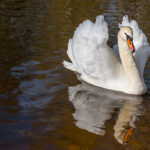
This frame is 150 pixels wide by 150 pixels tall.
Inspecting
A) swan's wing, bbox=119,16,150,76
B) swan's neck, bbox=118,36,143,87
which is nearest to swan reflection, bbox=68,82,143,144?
swan's neck, bbox=118,36,143,87

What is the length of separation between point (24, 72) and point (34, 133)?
8.09 ft

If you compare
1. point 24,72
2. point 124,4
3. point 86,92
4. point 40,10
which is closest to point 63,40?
point 24,72

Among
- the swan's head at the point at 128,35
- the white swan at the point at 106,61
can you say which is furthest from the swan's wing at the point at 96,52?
the swan's head at the point at 128,35

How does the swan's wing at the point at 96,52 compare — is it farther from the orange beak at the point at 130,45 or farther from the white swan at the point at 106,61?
the orange beak at the point at 130,45

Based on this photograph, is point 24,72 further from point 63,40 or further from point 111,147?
point 111,147

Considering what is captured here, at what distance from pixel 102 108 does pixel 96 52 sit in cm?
111

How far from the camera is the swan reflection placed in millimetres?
5320

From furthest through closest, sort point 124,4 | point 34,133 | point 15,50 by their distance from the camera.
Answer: point 124,4 → point 15,50 → point 34,133

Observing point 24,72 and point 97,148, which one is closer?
point 97,148

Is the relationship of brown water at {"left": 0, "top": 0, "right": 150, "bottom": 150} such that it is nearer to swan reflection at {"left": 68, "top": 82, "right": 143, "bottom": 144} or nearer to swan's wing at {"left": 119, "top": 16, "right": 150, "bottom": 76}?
swan reflection at {"left": 68, "top": 82, "right": 143, "bottom": 144}

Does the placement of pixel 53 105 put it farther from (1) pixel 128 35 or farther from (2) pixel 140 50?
(2) pixel 140 50

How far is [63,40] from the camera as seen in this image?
9.53 metres

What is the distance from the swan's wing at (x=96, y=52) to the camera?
21.5 ft

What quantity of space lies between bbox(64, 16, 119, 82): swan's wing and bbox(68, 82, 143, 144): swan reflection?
349 mm
